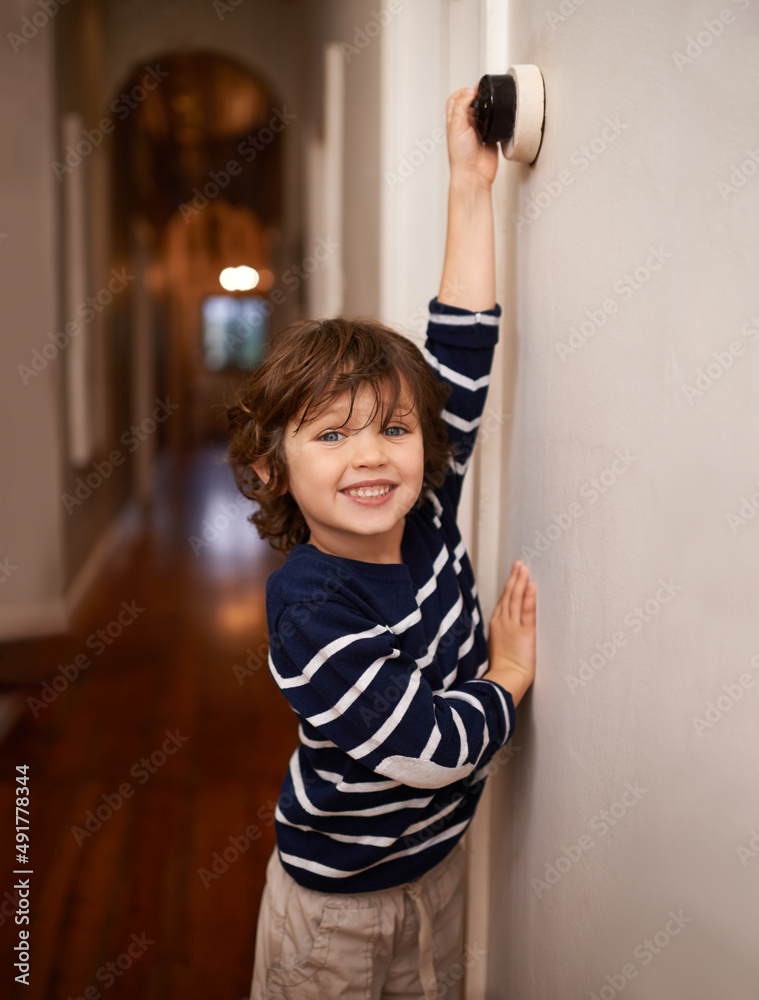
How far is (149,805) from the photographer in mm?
2031

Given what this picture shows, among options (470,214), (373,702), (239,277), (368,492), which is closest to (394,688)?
(373,702)

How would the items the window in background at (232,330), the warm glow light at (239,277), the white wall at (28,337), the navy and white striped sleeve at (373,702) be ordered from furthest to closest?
the window in background at (232,330) < the warm glow light at (239,277) < the white wall at (28,337) < the navy and white striped sleeve at (373,702)

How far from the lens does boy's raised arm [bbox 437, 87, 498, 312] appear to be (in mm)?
955

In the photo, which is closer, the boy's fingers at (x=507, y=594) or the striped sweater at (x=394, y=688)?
the striped sweater at (x=394, y=688)

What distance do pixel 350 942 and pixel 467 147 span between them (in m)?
0.96

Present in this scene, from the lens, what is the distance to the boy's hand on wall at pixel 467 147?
3.12ft

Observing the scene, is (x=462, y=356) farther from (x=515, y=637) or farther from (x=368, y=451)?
(x=515, y=637)

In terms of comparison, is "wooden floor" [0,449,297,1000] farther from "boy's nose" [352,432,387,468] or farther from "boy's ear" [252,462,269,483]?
"boy's nose" [352,432,387,468]

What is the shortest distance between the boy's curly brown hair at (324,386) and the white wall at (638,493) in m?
0.12

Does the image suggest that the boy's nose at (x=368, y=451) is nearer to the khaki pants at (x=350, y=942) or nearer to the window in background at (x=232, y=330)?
the khaki pants at (x=350, y=942)

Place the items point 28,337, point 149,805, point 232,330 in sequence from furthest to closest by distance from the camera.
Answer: point 232,330
point 28,337
point 149,805

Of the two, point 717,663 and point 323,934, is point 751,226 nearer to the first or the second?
point 717,663

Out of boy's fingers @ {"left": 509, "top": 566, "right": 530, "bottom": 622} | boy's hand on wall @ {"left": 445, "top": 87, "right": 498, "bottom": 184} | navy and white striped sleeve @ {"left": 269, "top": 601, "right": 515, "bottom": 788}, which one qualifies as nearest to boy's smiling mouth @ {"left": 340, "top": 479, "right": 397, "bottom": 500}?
navy and white striped sleeve @ {"left": 269, "top": 601, "right": 515, "bottom": 788}

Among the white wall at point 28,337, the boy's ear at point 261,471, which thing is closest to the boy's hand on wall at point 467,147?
the boy's ear at point 261,471
